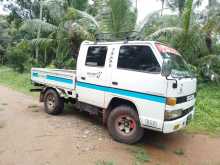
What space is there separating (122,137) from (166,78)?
5.83 ft

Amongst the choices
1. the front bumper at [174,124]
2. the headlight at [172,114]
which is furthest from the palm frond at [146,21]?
the headlight at [172,114]

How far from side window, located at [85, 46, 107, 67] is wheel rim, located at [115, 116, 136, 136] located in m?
1.42

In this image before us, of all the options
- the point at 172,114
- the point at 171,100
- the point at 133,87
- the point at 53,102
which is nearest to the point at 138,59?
the point at 133,87

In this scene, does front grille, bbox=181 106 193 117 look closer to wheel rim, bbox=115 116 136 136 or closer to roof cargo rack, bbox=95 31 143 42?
wheel rim, bbox=115 116 136 136

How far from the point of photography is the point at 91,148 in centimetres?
547

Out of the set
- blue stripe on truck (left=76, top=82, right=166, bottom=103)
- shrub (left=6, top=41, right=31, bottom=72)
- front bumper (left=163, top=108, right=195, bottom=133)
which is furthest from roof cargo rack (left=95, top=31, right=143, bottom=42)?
shrub (left=6, top=41, right=31, bottom=72)

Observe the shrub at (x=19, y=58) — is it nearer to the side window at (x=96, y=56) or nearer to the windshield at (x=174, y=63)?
the side window at (x=96, y=56)

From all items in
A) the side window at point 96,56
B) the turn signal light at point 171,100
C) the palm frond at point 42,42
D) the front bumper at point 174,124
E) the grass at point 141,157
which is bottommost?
the grass at point 141,157

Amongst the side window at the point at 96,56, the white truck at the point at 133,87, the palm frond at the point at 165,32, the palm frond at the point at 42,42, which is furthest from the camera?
the palm frond at the point at 42,42

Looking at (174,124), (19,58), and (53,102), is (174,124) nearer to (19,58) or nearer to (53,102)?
(53,102)

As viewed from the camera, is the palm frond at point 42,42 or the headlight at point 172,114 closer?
the headlight at point 172,114

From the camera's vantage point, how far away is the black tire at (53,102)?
25.2 ft

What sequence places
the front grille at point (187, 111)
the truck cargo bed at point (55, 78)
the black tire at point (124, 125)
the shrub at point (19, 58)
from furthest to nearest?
the shrub at point (19, 58) < the truck cargo bed at point (55, 78) < the black tire at point (124, 125) < the front grille at point (187, 111)

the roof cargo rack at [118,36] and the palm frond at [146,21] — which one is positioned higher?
the palm frond at [146,21]
